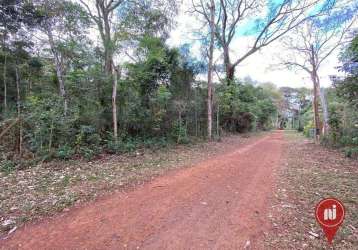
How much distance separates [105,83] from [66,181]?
4.57 meters

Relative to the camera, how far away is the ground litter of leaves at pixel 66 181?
3316mm

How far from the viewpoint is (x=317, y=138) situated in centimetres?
1387

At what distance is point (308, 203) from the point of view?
3.55 metres

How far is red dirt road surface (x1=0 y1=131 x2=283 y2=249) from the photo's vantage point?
2473mm

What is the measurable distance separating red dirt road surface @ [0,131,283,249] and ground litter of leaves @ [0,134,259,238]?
0.36 metres

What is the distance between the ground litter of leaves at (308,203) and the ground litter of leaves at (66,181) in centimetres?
Result: 279

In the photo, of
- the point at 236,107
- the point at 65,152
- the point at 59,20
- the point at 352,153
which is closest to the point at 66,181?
the point at 65,152

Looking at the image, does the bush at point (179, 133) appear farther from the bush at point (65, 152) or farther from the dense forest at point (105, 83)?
the bush at point (65, 152)

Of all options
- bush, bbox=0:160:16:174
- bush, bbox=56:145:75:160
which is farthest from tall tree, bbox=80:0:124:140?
bush, bbox=0:160:16:174

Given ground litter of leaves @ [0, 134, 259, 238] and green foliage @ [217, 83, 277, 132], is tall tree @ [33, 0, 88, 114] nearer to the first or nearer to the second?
ground litter of leaves @ [0, 134, 259, 238]

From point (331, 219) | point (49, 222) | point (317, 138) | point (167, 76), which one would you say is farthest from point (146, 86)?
point (317, 138)

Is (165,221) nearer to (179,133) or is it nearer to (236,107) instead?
(179,133)

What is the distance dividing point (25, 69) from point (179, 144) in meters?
10.5

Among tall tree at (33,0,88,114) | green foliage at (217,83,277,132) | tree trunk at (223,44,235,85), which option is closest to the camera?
tall tree at (33,0,88,114)
